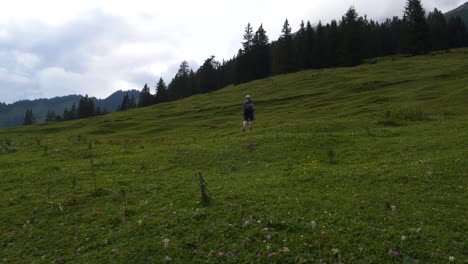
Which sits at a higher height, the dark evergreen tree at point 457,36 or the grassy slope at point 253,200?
the dark evergreen tree at point 457,36

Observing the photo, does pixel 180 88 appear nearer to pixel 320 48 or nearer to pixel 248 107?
pixel 320 48

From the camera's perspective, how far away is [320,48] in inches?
4008

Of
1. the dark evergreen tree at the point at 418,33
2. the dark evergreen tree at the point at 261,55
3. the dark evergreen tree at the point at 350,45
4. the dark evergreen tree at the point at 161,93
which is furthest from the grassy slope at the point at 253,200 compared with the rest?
the dark evergreen tree at the point at 161,93

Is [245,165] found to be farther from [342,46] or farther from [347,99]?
[342,46]

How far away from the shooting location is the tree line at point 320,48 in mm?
93750

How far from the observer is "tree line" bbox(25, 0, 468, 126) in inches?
3691

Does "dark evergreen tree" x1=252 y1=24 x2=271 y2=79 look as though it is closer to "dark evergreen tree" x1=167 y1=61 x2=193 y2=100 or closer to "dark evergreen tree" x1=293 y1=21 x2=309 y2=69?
"dark evergreen tree" x1=293 y1=21 x2=309 y2=69

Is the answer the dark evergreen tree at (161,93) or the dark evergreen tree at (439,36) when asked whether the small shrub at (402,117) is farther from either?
the dark evergreen tree at (161,93)

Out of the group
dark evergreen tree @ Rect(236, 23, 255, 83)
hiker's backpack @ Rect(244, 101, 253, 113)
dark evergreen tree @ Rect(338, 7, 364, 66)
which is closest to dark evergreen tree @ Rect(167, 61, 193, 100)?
dark evergreen tree @ Rect(236, 23, 255, 83)

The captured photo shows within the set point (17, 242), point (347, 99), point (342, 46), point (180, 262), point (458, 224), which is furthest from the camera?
point (342, 46)

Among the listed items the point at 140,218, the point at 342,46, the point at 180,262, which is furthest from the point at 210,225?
the point at 342,46

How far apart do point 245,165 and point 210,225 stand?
8.08 m

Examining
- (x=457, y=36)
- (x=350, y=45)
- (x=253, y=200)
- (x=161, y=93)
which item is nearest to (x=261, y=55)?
(x=350, y=45)

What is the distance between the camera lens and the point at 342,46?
310ft
